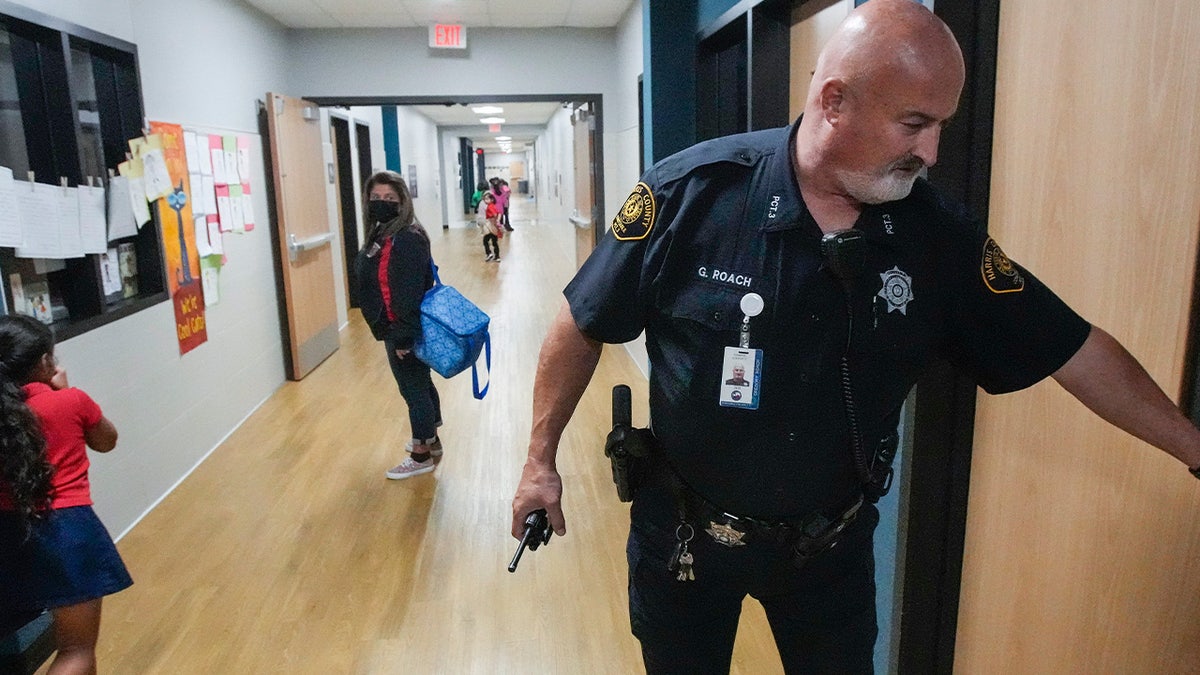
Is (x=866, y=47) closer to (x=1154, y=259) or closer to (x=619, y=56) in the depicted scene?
(x=1154, y=259)

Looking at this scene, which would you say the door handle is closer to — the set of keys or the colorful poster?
the colorful poster

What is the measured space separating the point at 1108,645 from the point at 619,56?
5.23m

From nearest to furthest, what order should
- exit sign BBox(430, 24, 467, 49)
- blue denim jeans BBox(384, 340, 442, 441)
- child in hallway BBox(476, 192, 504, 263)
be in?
blue denim jeans BBox(384, 340, 442, 441)
exit sign BBox(430, 24, 467, 49)
child in hallway BBox(476, 192, 504, 263)

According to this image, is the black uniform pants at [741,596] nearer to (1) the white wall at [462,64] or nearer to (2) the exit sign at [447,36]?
(1) the white wall at [462,64]

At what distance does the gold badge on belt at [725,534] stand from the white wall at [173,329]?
2.40m

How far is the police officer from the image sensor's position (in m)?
1.10

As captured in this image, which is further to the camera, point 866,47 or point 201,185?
point 201,185

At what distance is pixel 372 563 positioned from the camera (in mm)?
2834

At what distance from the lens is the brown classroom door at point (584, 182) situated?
21.7 ft

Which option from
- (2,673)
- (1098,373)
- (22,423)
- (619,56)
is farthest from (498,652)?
(619,56)

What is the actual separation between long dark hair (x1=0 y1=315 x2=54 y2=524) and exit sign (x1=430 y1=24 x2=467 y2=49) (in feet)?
14.4

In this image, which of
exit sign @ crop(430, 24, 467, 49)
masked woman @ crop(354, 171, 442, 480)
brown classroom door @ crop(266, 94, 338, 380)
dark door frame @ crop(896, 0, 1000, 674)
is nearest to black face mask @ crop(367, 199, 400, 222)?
masked woman @ crop(354, 171, 442, 480)

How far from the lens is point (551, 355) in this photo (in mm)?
1312

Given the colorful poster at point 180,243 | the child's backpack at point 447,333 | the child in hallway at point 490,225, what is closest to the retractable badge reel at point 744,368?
the child's backpack at point 447,333
